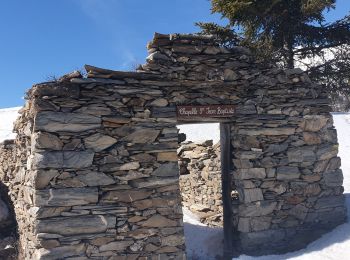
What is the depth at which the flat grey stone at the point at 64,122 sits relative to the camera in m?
5.93

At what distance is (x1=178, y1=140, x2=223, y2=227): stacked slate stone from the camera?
974 centimetres

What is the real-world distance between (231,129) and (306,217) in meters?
2.27

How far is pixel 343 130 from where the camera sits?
22016 mm

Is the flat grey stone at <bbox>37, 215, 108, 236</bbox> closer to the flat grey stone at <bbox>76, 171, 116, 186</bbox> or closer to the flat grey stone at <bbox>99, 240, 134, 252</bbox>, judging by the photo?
the flat grey stone at <bbox>99, 240, 134, 252</bbox>

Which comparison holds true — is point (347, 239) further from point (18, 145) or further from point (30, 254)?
point (18, 145)

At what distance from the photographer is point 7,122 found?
35125 millimetres

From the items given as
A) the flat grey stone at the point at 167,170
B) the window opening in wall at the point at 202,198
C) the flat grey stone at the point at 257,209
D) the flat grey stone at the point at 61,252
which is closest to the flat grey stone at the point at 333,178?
the flat grey stone at the point at 257,209

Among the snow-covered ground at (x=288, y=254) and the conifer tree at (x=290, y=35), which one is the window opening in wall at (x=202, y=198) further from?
the conifer tree at (x=290, y=35)

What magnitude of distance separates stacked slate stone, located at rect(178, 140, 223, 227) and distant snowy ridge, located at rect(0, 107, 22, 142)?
18.9 metres

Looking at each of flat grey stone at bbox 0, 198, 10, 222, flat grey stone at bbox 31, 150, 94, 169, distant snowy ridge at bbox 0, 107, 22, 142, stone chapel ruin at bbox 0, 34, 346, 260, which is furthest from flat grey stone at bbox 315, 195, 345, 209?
distant snowy ridge at bbox 0, 107, 22, 142

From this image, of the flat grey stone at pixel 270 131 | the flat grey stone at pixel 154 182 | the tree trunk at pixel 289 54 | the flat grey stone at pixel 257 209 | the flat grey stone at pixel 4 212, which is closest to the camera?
the flat grey stone at pixel 154 182

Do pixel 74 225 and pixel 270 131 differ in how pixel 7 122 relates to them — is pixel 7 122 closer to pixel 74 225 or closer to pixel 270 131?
pixel 74 225

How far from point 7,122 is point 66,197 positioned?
32.1 m

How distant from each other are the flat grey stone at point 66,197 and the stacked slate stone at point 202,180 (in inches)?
166
